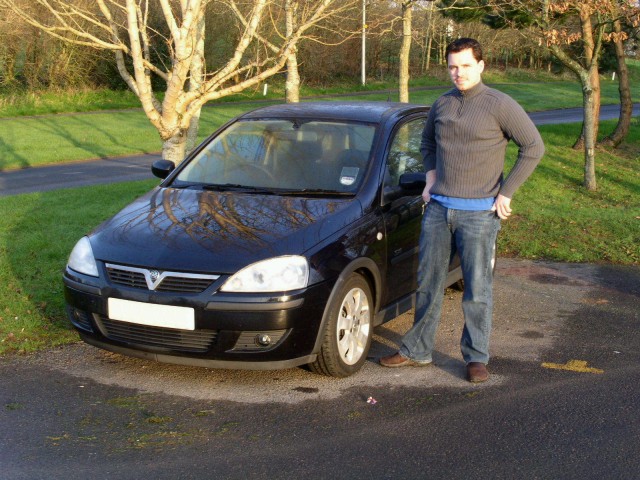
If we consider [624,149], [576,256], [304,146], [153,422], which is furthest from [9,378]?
[624,149]

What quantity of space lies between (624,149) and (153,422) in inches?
674

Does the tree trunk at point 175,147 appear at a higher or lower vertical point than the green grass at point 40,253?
higher

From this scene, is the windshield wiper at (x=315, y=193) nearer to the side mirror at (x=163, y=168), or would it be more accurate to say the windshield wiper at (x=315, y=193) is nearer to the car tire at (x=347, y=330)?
the car tire at (x=347, y=330)

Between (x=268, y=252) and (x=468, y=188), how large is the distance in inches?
49.4

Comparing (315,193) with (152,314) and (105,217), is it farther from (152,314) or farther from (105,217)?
(105,217)

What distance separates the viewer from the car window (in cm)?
611

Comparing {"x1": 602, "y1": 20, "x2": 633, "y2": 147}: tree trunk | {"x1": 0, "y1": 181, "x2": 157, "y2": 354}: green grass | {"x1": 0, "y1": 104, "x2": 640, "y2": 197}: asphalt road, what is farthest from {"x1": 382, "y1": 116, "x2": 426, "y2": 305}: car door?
{"x1": 602, "y1": 20, "x2": 633, "y2": 147}: tree trunk

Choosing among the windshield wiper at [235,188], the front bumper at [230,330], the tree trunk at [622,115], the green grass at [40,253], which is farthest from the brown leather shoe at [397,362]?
the tree trunk at [622,115]

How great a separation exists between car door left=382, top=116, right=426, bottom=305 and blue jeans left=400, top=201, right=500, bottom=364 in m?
0.45

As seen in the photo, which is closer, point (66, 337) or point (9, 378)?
point (9, 378)

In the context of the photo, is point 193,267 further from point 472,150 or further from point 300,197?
point 472,150

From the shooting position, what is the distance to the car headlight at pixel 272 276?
479 cm

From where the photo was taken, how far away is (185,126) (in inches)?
355

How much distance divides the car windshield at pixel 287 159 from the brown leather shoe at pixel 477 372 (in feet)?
4.60
